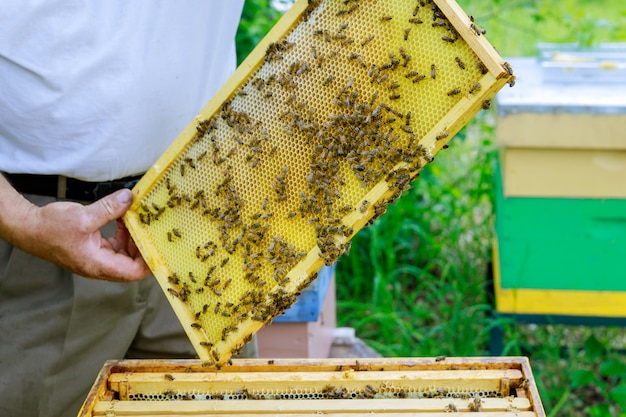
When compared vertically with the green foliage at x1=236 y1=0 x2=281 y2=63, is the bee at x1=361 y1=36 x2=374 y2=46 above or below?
below

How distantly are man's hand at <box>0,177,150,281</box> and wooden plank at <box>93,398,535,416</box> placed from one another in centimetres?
46

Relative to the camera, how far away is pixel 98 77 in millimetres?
2475

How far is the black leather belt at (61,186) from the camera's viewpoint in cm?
265

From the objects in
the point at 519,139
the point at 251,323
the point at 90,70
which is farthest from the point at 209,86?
the point at 519,139

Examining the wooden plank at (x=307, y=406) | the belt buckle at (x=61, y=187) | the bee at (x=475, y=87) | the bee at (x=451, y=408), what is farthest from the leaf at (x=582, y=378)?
the belt buckle at (x=61, y=187)

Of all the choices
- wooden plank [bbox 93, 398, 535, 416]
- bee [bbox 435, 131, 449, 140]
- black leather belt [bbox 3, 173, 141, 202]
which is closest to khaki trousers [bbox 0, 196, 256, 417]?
black leather belt [bbox 3, 173, 141, 202]

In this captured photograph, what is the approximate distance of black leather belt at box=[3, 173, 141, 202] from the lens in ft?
8.70

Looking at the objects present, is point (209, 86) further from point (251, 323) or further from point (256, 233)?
point (251, 323)

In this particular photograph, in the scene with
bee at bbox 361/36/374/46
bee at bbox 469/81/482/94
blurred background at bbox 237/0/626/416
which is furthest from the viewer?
blurred background at bbox 237/0/626/416

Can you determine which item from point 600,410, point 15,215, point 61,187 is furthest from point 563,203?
point 15,215

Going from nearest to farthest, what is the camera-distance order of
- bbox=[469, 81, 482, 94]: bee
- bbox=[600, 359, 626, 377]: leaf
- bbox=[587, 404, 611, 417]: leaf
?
bbox=[469, 81, 482, 94]: bee, bbox=[600, 359, 626, 377]: leaf, bbox=[587, 404, 611, 417]: leaf

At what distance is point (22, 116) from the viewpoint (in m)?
2.49

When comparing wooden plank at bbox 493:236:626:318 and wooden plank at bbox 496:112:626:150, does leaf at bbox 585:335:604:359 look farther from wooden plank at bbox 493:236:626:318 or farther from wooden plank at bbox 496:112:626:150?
wooden plank at bbox 496:112:626:150

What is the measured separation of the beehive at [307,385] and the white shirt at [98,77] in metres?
0.75
